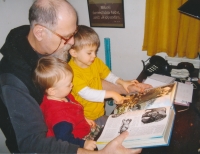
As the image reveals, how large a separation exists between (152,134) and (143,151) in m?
0.15

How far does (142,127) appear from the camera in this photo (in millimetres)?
943

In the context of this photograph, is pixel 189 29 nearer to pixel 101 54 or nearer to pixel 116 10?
pixel 116 10

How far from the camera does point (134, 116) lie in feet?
3.44

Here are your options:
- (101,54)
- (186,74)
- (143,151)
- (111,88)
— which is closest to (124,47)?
(101,54)

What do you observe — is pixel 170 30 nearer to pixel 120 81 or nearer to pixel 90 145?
pixel 120 81

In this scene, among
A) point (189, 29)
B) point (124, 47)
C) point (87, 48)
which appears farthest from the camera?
point (124, 47)

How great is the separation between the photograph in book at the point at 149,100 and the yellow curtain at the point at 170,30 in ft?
2.00

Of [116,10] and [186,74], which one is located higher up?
[116,10]

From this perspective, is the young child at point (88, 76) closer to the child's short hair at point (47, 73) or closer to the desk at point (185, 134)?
the child's short hair at point (47, 73)

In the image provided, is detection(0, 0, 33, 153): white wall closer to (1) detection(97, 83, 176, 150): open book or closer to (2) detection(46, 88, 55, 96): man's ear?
(2) detection(46, 88, 55, 96): man's ear

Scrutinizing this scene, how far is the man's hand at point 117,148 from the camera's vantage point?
894 millimetres

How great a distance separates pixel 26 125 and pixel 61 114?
0.19 meters

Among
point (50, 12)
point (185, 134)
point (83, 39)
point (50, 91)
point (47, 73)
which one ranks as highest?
point (50, 12)

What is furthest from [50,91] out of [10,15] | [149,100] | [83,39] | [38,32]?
[10,15]
